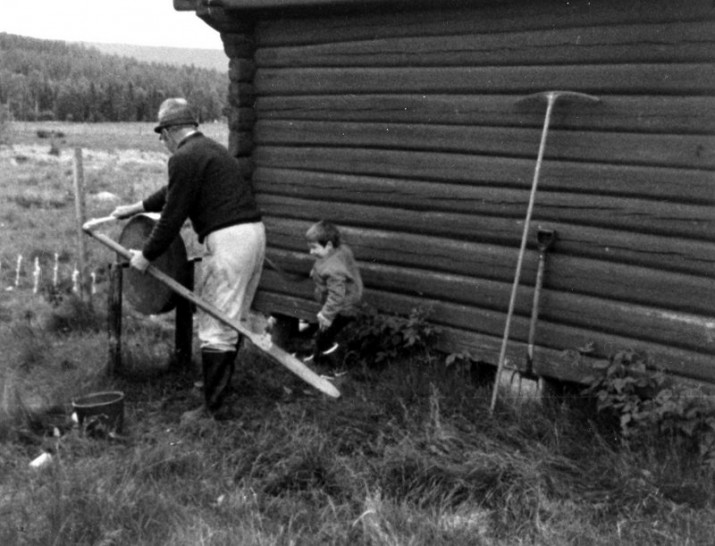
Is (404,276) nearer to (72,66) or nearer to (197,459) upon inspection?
(197,459)

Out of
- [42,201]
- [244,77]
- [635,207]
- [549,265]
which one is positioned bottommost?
[42,201]

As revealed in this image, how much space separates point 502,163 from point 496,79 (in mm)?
565

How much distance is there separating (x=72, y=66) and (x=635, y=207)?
8686 centimetres

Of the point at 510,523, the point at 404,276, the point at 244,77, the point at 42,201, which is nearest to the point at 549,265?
the point at 404,276

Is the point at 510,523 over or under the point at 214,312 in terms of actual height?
under

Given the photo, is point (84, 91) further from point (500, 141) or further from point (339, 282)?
point (500, 141)

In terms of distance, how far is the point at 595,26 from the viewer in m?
5.97

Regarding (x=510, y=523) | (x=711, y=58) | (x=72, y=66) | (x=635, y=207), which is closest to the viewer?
(x=510, y=523)

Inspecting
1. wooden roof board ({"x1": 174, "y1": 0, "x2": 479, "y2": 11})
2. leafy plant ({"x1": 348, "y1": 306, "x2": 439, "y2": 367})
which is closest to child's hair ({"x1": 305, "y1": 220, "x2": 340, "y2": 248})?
leafy plant ({"x1": 348, "y1": 306, "x2": 439, "y2": 367})

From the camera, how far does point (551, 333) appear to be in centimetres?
628

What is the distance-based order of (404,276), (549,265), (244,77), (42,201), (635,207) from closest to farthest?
(635,207) < (549,265) < (404,276) < (244,77) < (42,201)

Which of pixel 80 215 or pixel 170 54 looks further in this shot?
pixel 170 54

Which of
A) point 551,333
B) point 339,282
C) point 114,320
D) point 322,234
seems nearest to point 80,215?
point 114,320

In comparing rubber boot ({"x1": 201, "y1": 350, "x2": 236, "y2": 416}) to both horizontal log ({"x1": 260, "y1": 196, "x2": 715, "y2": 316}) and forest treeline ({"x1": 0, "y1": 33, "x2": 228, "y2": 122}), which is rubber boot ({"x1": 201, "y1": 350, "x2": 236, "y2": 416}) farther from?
forest treeline ({"x1": 0, "y1": 33, "x2": 228, "y2": 122})
